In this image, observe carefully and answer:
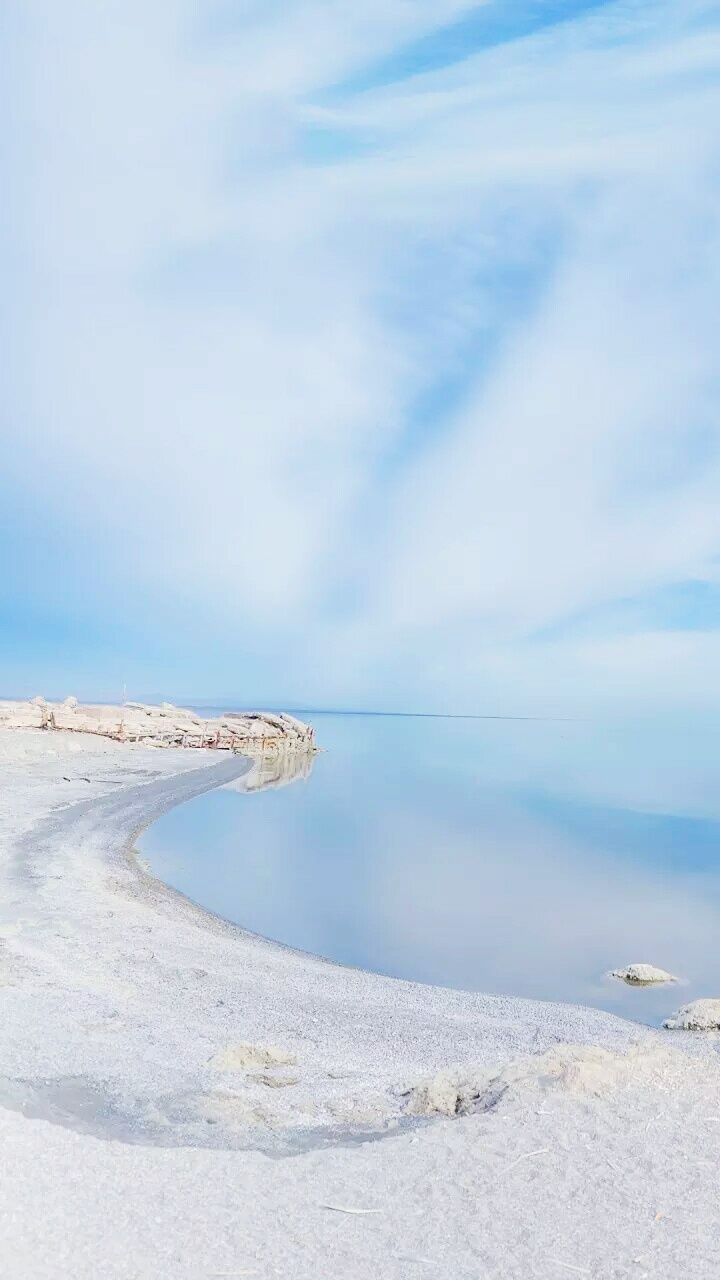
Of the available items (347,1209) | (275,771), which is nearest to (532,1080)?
(347,1209)

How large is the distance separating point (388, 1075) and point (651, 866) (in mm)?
21968

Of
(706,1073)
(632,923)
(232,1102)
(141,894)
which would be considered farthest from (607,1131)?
(632,923)

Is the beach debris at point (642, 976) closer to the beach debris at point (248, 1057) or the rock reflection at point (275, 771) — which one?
the beach debris at point (248, 1057)

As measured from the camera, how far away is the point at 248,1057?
720 centimetres

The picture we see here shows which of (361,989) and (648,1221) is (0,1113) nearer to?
(648,1221)

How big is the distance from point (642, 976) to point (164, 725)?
167 ft

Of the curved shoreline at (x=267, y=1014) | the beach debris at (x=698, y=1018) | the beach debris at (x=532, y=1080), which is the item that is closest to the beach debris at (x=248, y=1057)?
the curved shoreline at (x=267, y=1014)

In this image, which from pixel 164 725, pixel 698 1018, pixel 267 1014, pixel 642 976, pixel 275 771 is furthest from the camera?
pixel 164 725

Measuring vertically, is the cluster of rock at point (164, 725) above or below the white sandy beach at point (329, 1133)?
above

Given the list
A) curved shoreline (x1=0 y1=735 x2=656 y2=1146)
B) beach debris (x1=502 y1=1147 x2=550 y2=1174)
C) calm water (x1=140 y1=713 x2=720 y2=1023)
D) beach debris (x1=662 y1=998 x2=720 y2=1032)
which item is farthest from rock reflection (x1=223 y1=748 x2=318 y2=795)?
beach debris (x1=502 y1=1147 x2=550 y2=1174)

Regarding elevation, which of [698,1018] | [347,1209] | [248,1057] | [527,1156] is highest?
[527,1156]

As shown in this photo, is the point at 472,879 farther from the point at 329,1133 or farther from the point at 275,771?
the point at 275,771

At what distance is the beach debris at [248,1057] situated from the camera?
7.02 meters

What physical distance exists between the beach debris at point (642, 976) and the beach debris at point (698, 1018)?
124 inches
